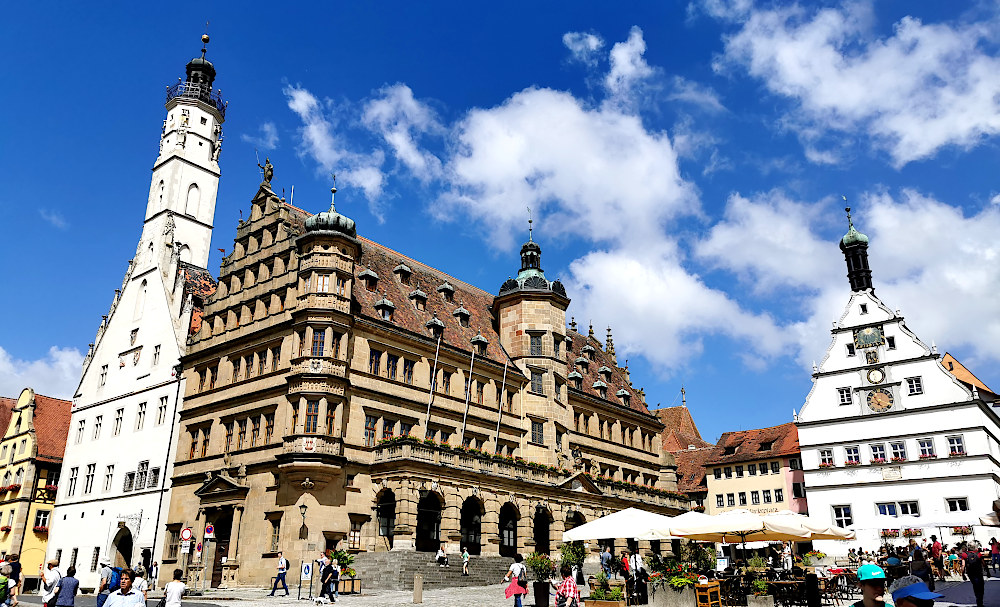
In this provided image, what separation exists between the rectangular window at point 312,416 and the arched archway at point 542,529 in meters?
14.6

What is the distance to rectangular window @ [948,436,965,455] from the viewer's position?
48531mm

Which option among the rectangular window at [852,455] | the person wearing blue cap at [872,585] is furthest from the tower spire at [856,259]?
the person wearing blue cap at [872,585]

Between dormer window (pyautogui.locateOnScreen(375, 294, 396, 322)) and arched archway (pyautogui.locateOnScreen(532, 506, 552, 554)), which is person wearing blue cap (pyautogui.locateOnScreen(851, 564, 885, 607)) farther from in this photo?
arched archway (pyautogui.locateOnScreen(532, 506, 552, 554))

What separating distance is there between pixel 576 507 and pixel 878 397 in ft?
74.8

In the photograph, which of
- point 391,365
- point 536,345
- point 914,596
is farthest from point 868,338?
point 914,596

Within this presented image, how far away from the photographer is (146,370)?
48.2m

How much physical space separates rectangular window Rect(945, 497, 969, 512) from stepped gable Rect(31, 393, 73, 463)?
61122 mm

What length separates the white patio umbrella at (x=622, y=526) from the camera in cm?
2689

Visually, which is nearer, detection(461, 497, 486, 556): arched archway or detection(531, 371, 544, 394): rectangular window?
detection(461, 497, 486, 556): arched archway

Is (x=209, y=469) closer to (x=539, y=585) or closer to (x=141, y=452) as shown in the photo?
(x=141, y=452)

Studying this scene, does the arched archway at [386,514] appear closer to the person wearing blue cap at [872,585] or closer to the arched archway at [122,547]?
the arched archway at [122,547]

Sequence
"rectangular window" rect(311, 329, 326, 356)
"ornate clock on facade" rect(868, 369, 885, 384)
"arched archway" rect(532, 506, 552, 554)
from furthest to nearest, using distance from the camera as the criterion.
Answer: "ornate clock on facade" rect(868, 369, 885, 384) < "arched archway" rect(532, 506, 552, 554) < "rectangular window" rect(311, 329, 326, 356)

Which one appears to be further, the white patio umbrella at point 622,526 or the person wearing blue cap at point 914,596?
the white patio umbrella at point 622,526

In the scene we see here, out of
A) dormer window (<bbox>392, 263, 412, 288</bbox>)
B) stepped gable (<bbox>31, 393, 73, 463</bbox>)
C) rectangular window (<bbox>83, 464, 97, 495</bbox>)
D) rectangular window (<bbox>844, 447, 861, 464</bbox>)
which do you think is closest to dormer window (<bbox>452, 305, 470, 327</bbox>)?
dormer window (<bbox>392, 263, 412, 288</bbox>)
